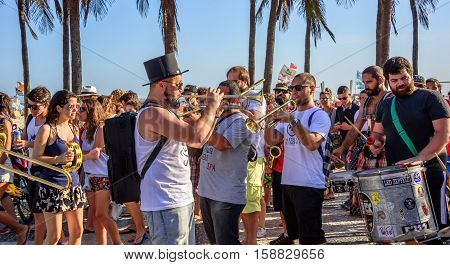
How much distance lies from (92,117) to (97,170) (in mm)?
626

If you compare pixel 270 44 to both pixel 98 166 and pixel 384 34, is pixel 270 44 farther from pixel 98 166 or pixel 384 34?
pixel 98 166

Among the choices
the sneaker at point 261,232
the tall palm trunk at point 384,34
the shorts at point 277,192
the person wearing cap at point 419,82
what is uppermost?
the tall palm trunk at point 384,34

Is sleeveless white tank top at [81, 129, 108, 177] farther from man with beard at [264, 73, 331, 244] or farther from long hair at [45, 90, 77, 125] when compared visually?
man with beard at [264, 73, 331, 244]

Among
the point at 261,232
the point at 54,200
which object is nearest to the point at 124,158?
the point at 54,200

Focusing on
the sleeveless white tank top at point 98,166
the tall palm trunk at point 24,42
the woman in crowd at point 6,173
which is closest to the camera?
the woman in crowd at point 6,173

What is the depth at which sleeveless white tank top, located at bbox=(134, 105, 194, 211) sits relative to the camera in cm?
353

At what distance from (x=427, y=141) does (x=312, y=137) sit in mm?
968

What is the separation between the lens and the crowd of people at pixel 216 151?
355 centimetres

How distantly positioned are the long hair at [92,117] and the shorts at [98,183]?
0.55m

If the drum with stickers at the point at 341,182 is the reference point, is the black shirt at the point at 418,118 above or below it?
above

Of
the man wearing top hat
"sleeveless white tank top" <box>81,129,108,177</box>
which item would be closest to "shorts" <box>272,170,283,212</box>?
"sleeveless white tank top" <box>81,129,108,177</box>

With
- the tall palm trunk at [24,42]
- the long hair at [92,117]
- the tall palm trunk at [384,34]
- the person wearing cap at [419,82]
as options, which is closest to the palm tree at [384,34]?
the tall palm trunk at [384,34]

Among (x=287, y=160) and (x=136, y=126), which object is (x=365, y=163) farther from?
(x=136, y=126)

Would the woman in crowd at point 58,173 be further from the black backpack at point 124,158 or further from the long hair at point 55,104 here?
the black backpack at point 124,158
